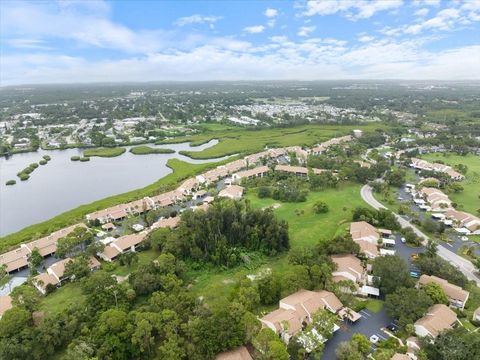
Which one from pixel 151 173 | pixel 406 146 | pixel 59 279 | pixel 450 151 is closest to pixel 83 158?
pixel 151 173

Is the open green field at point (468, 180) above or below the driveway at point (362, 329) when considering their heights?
below

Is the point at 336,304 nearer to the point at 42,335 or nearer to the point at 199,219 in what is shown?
the point at 199,219

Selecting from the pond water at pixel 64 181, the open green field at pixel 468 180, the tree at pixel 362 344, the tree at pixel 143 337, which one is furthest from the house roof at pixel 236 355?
the open green field at pixel 468 180

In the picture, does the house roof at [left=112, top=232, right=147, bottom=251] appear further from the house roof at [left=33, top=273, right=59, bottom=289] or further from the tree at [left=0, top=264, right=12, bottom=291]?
the tree at [left=0, top=264, right=12, bottom=291]

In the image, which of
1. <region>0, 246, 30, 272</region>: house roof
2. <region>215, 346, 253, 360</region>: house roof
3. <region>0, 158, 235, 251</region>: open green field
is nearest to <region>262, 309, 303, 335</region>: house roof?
<region>215, 346, 253, 360</region>: house roof

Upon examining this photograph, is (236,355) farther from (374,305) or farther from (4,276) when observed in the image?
(4,276)

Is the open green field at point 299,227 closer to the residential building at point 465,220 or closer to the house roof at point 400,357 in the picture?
the residential building at point 465,220
